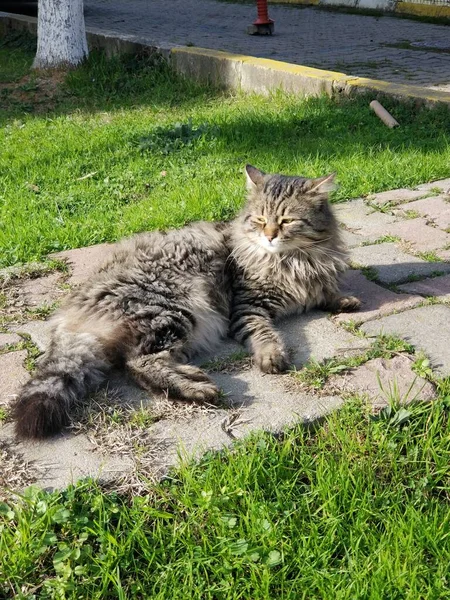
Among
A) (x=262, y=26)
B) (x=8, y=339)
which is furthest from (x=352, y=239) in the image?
(x=262, y=26)

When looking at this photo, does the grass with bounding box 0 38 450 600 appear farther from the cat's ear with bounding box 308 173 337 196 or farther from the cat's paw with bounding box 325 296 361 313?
the cat's ear with bounding box 308 173 337 196

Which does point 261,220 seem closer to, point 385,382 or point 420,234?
point 385,382

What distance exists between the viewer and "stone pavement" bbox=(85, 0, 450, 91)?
33.8ft

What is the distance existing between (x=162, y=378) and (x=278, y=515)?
849 millimetres

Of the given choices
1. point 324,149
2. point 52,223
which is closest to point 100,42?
point 324,149

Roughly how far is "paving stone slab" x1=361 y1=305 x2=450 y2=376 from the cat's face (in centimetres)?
63

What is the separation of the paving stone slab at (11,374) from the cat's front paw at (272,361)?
111 cm

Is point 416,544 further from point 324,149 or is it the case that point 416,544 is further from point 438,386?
point 324,149

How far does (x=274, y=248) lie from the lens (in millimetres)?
3959

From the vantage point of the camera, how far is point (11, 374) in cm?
339

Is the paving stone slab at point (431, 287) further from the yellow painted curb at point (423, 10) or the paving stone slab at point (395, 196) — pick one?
the yellow painted curb at point (423, 10)

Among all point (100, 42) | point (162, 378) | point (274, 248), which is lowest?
point (162, 378)

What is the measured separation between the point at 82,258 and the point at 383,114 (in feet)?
13.1

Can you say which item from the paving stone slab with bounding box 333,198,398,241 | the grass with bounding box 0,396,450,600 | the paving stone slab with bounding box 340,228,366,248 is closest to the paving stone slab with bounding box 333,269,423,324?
the paving stone slab with bounding box 340,228,366,248
